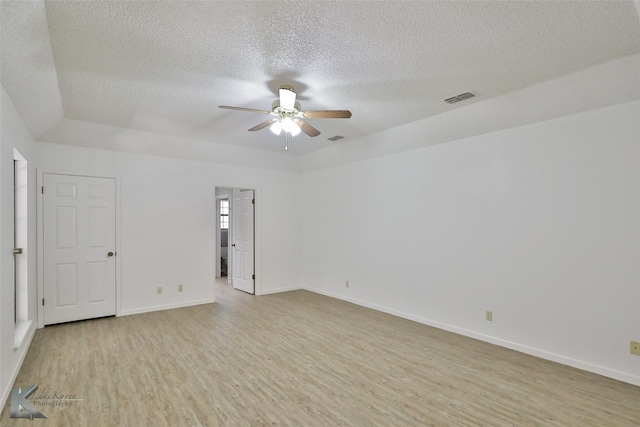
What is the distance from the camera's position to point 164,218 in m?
5.14

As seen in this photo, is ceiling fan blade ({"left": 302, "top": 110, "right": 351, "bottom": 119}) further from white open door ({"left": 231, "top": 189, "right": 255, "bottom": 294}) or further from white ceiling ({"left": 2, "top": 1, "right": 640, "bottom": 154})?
white open door ({"left": 231, "top": 189, "right": 255, "bottom": 294})

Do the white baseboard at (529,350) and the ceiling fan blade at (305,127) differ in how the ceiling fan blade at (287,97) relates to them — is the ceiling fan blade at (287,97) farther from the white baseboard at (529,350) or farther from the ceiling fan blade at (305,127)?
the white baseboard at (529,350)

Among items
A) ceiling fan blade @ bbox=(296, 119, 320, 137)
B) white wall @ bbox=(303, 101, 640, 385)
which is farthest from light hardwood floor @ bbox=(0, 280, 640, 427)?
ceiling fan blade @ bbox=(296, 119, 320, 137)

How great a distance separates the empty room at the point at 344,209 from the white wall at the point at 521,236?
20 mm

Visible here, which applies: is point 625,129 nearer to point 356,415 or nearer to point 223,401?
point 356,415

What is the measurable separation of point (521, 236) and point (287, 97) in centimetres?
286

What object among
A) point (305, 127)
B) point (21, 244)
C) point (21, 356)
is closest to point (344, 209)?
point (305, 127)

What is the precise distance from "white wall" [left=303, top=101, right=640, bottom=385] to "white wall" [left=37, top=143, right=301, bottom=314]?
235cm

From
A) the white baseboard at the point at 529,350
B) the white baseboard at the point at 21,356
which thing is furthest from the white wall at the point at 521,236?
the white baseboard at the point at 21,356

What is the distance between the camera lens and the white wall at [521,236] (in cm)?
295

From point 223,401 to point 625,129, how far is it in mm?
4105

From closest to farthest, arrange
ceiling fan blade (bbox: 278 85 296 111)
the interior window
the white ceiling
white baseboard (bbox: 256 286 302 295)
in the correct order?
the white ceiling → ceiling fan blade (bbox: 278 85 296 111) → white baseboard (bbox: 256 286 302 295) → the interior window

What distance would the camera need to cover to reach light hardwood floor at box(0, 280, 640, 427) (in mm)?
2350

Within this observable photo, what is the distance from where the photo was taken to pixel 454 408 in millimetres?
2445
